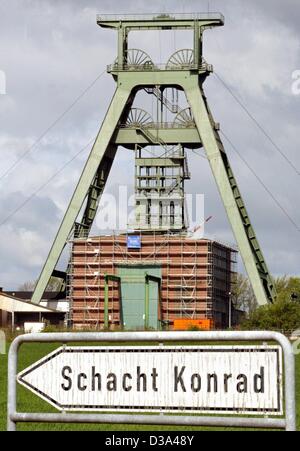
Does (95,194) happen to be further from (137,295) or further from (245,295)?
(245,295)

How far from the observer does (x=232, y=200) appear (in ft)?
374

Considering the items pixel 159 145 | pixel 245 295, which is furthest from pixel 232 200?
pixel 245 295

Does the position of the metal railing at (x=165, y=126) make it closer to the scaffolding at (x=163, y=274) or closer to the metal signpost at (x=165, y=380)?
the scaffolding at (x=163, y=274)

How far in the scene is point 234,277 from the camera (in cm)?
13388

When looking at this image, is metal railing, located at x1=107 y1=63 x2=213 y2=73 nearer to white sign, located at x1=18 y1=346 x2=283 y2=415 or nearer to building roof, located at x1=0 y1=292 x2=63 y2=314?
building roof, located at x1=0 y1=292 x2=63 y2=314

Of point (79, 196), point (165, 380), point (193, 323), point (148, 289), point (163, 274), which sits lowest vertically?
point (165, 380)

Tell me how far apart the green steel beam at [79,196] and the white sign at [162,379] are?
358 feet

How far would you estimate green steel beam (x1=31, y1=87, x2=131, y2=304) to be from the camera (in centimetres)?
11731

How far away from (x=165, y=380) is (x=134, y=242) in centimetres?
10807

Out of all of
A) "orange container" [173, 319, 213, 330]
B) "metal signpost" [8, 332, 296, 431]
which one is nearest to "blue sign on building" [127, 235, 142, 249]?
"orange container" [173, 319, 213, 330]

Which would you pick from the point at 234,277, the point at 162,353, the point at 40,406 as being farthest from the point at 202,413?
the point at 234,277

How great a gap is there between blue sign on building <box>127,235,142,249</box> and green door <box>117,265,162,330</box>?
2224mm
